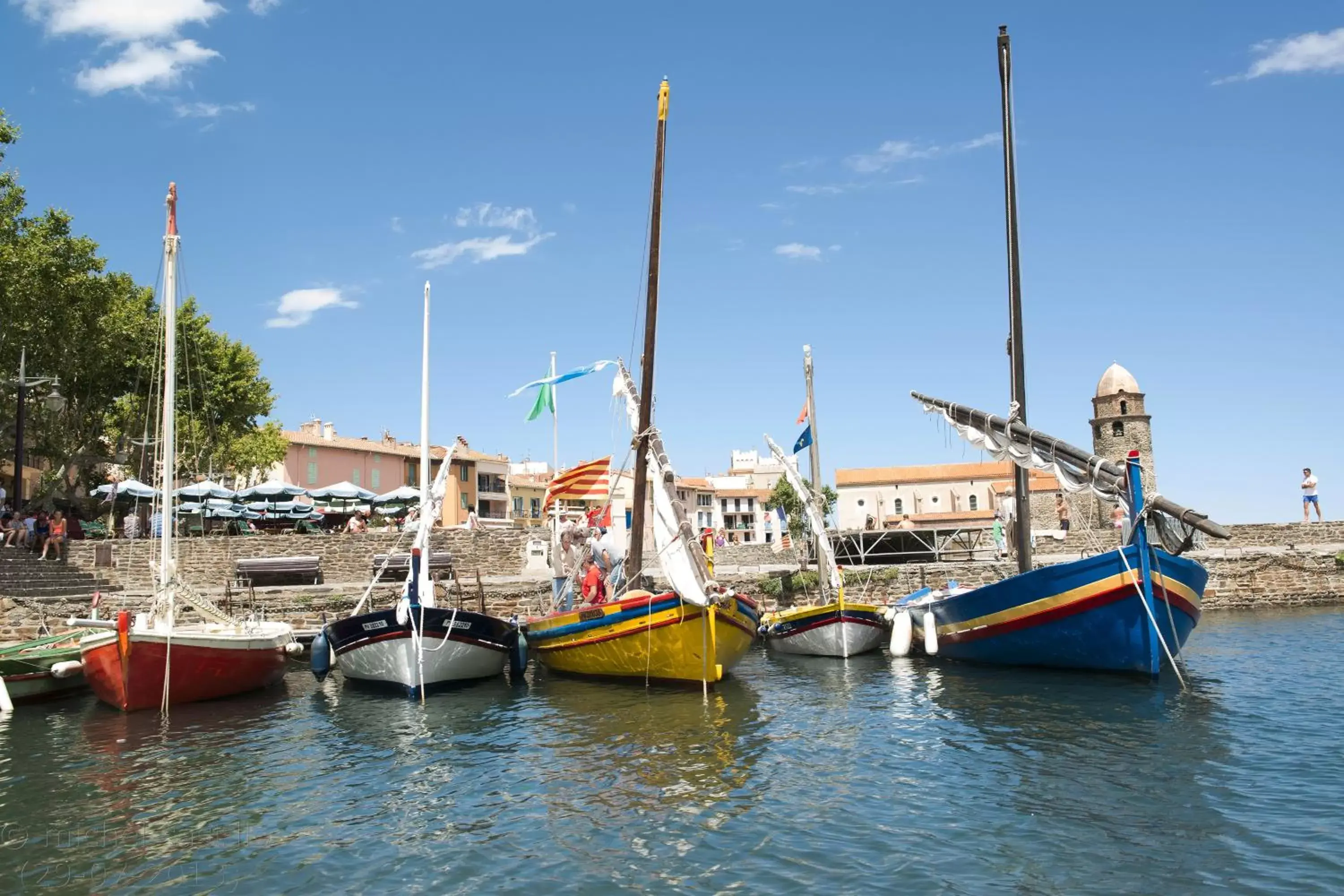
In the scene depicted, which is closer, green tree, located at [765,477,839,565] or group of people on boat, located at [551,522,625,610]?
group of people on boat, located at [551,522,625,610]

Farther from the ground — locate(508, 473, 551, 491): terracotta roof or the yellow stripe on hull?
locate(508, 473, 551, 491): terracotta roof

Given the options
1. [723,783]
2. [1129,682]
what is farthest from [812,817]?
[1129,682]

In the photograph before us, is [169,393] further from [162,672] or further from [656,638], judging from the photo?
[656,638]

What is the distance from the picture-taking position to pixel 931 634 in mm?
21234

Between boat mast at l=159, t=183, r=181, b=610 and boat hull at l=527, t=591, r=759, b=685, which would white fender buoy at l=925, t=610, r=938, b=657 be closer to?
boat hull at l=527, t=591, r=759, b=685

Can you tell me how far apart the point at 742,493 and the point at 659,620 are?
294 feet

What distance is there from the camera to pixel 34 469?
54812 mm

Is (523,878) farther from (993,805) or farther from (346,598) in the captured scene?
(346,598)

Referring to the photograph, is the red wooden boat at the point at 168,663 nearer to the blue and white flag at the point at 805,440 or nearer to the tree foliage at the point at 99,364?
the tree foliage at the point at 99,364

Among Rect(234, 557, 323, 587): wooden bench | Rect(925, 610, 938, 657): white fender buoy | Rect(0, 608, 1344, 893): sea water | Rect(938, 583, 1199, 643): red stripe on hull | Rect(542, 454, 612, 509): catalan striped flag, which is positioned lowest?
Rect(0, 608, 1344, 893): sea water

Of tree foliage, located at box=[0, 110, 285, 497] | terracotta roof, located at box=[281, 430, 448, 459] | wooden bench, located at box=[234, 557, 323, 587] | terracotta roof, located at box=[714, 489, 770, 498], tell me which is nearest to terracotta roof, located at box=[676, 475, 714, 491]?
terracotta roof, located at box=[714, 489, 770, 498]

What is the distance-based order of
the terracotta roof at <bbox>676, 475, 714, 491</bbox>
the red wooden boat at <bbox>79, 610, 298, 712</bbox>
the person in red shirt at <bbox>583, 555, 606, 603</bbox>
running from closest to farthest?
the red wooden boat at <bbox>79, 610, 298, 712</bbox> → the person in red shirt at <bbox>583, 555, 606, 603</bbox> → the terracotta roof at <bbox>676, 475, 714, 491</bbox>

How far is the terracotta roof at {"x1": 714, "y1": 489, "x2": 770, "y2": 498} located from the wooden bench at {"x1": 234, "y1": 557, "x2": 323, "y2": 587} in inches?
3033

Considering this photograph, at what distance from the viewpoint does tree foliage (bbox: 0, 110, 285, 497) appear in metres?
30.9
